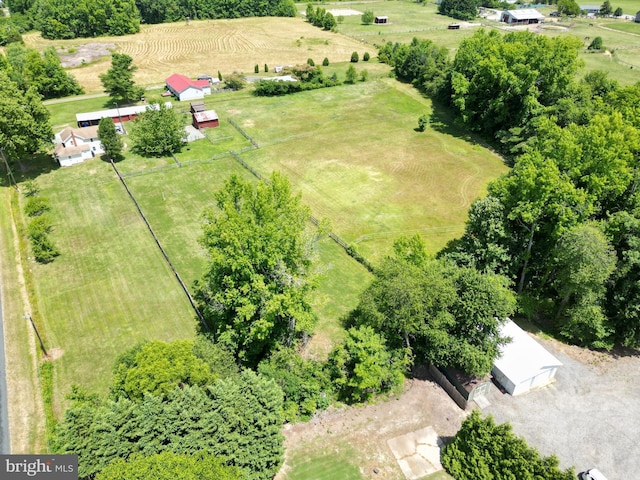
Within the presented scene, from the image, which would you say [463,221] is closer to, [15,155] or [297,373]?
[297,373]

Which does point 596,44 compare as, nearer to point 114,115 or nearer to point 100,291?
point 114,115

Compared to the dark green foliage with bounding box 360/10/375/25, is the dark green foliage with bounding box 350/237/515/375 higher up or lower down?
lower down

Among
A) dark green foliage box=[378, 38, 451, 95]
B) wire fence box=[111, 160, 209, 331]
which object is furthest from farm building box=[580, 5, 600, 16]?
wire fence box=[111, 160, 209, 331]

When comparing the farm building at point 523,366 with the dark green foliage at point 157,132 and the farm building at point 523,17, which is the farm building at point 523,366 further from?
the farm building at point 523,17

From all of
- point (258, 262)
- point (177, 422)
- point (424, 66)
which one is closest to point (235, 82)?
point (424, 66)

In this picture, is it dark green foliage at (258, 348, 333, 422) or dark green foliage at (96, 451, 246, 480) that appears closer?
dark green foliage at (96, 451, 246, 480)

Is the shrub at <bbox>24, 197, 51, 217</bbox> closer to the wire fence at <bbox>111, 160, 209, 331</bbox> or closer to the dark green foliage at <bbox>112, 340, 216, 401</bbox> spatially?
the wire fence at <bbox>111, 160, 209, 331</bbox>

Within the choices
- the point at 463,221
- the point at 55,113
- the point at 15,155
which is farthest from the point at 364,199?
the point at 55,113
